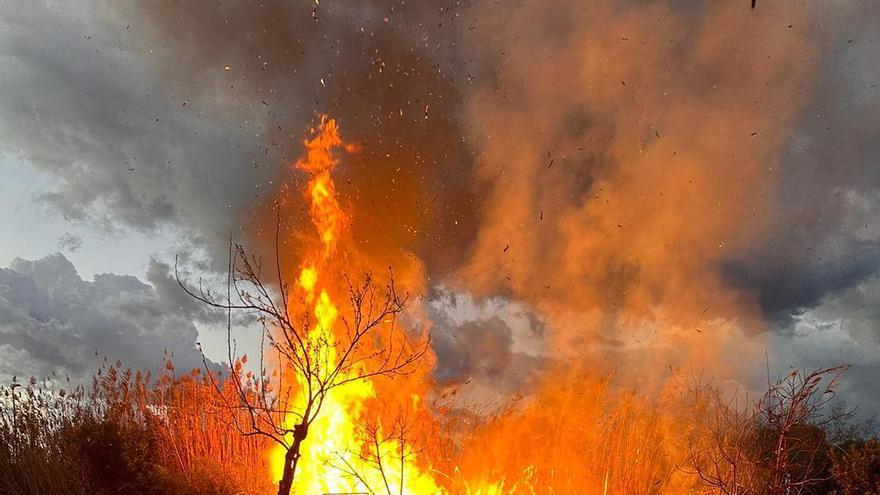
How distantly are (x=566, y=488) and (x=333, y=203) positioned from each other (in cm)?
548

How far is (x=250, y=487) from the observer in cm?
916

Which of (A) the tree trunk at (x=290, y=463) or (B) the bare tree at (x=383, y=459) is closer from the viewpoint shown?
(A) the tree trunk at (x=290, y=463)

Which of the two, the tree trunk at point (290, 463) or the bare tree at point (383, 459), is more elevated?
the bare tree at point (383, 459)

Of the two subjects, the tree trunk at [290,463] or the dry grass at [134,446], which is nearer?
the tree trunk at [290,463]

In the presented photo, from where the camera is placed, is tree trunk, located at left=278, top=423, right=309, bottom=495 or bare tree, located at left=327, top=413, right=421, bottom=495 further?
bare tree, located at left=327, top=413, right=421, bottom=495

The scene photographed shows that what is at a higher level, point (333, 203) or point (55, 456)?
point (333, 203)

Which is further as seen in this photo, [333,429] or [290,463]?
[333,429]

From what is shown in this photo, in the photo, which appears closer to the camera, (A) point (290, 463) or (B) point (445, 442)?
(A) point (290, 463)

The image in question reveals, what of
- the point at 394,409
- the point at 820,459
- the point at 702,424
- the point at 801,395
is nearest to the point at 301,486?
the point at 394,409

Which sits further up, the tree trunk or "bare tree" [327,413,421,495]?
"bare tree" [327,413,421,495]

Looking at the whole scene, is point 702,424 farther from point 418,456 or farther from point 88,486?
point 88,486

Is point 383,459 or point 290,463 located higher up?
point 383,459

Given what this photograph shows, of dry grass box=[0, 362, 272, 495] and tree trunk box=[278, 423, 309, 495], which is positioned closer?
tree trunk box=[278, 423, 309, 495]

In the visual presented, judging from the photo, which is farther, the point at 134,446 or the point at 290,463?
the point at 134,446
